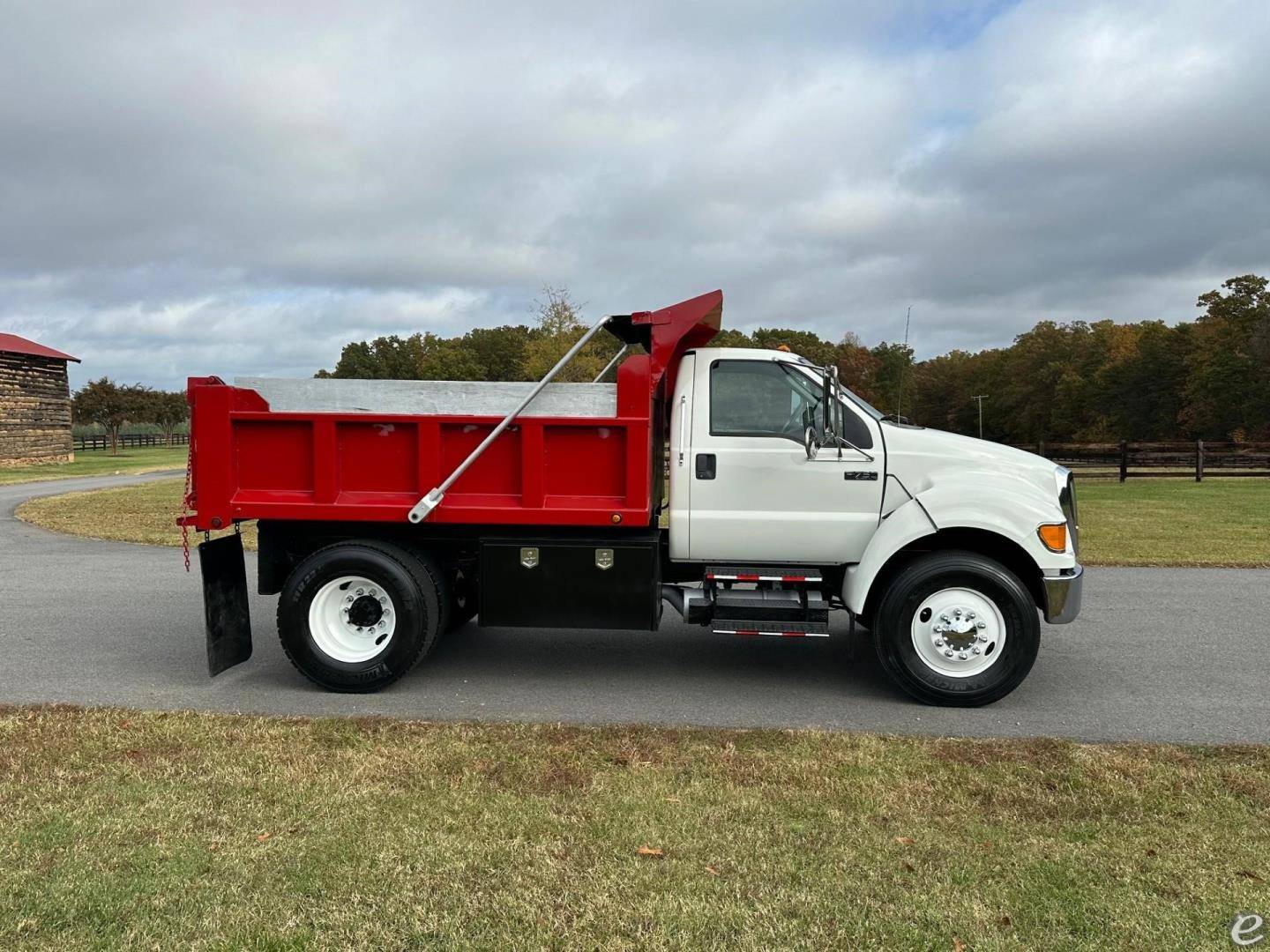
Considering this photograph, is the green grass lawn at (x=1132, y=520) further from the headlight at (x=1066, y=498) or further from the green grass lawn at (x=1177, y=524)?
the headlight at (x=1066, y=498)

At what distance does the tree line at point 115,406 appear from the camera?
63375mm

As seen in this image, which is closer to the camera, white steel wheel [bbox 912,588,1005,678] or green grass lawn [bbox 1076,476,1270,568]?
white steel wheel [bbox 912,588,1005,678]

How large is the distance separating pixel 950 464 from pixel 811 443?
0.87m

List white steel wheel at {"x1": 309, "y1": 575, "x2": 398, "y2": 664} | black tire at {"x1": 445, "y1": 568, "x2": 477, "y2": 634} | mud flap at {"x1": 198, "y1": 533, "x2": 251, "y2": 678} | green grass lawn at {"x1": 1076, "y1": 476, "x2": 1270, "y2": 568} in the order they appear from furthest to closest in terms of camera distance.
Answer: green grass lawn at {"x1": 1076, "y1": 476, "x2": 1270, "y2": 568}, black tire at {"x1": 445, "y1": 568, "x2": 477, "y2": 634}, mud flap at {"x1": 198, "y1": 533, "x2": 251, "y2": 678}, white steel wheel at {"x1": 309, "y1": 575, "x2": 398, "y2": 664}

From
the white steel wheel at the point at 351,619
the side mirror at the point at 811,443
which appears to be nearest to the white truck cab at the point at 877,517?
the side mirror at the point at 811,443

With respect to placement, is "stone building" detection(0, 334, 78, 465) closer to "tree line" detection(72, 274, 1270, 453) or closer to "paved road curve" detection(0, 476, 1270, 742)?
"tree line" detection(72, 274, 1270, 453)

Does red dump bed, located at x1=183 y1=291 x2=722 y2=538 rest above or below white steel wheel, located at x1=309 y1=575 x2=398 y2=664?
above

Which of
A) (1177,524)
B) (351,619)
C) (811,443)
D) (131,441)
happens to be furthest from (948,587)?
(131,441)

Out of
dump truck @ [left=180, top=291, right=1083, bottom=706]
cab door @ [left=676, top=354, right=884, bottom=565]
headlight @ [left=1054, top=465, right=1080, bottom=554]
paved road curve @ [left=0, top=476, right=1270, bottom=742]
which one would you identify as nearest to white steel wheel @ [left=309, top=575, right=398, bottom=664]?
dump truck @ [left=180, top=291, right=1083, bottom=706]

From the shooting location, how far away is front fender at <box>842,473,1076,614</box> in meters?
5.63

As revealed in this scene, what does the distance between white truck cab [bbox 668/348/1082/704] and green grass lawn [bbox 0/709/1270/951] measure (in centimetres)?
96

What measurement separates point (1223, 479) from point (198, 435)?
30.6 metres

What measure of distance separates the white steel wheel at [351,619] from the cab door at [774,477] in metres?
2.07

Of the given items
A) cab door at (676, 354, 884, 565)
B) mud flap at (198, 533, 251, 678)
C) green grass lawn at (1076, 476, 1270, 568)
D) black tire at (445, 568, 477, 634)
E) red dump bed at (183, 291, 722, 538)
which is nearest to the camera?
red dump bed at (183, 291, 722, 538)
